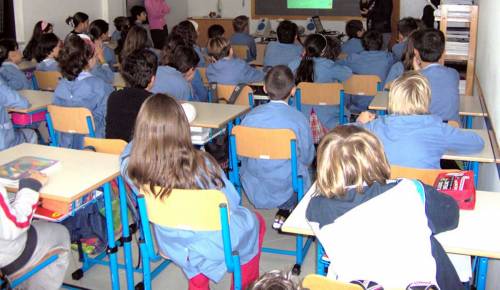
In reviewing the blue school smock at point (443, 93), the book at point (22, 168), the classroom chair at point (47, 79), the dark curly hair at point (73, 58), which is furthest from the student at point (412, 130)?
the classroom chair at point (47, 79)

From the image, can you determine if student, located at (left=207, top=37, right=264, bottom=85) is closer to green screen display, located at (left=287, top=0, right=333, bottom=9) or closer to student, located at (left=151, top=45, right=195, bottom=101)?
student, located at (left=151, top=45, right=195, bottom=101)

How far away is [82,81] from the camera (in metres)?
4.09

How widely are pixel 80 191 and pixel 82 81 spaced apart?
5.93 feet

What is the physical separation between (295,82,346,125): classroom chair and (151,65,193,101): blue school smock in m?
0.90

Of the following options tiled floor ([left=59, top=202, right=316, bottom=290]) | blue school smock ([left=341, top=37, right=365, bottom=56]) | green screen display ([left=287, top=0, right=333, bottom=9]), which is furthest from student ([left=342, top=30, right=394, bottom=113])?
green screen display ([left=287, top=0, right=333, bottom=9])

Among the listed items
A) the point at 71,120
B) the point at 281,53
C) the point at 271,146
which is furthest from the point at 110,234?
the point at 281,53

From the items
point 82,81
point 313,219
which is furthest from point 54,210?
point 82,81

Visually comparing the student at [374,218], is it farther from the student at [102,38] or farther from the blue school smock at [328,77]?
the student at [102,38]

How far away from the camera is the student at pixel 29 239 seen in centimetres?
216

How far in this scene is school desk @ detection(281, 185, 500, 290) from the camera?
194 cm

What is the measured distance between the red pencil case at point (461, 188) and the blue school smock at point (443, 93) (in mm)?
1674

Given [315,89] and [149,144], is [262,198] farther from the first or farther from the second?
[315,89]

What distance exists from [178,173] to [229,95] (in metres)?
2.42

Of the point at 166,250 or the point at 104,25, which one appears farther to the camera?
the point at 104,25
